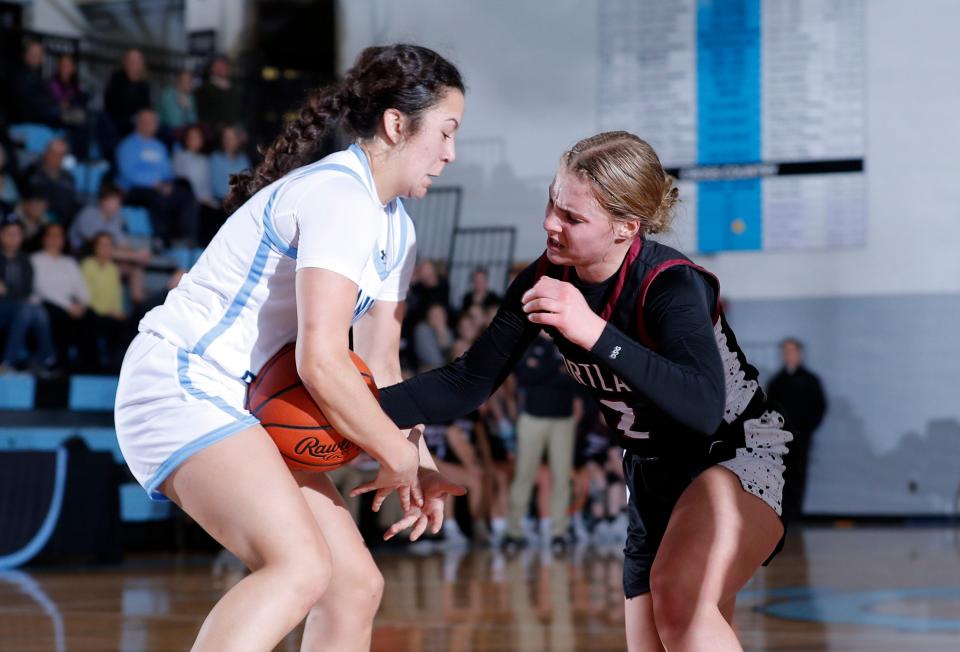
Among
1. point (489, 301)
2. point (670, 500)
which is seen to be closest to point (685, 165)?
point (489, 301)

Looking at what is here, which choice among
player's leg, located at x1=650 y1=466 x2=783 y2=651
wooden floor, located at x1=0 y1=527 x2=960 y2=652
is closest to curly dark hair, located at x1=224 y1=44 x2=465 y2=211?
player's leg, located at x1=650 y1=466 x2=783 y2=651

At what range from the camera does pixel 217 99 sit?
43.4 feet

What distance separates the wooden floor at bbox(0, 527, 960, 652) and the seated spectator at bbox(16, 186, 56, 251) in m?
2.99

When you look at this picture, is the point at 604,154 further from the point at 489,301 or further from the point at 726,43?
the point at 726,43

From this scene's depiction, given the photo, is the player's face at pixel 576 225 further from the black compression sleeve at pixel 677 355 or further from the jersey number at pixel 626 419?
the jersey number at pixel 626 419

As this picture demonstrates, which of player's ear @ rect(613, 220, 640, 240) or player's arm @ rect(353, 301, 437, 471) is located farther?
player's arm @ rect(353, 301, 437, 471)

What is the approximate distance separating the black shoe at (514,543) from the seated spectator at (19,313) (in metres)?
3.92

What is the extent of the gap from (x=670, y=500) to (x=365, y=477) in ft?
22.9

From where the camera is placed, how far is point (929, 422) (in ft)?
42.1

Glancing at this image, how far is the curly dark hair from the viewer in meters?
2.81

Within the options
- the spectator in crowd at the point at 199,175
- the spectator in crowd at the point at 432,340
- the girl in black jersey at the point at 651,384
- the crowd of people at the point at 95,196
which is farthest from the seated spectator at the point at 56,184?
the girl in black jersey at the point at 651,384

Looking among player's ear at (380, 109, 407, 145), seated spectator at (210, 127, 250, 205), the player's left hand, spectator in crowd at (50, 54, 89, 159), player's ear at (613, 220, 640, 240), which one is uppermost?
spectator in crowd at (50, 54, 89, 159)

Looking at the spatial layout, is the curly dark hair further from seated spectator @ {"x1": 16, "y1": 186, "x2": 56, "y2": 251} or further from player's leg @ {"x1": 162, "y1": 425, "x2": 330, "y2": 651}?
seated spectator @ {"x1": 16, "y1": 186, "x2": 56, "y2": 251}

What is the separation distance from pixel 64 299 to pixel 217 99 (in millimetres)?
3916
